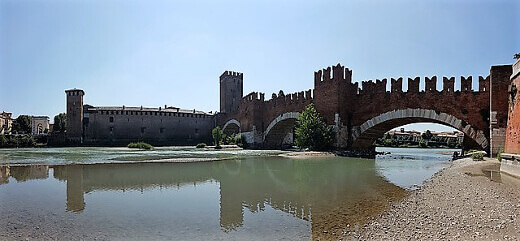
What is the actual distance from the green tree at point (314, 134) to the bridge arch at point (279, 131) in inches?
327

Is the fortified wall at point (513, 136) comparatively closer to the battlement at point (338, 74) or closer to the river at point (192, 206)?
the river at point (192, 206)

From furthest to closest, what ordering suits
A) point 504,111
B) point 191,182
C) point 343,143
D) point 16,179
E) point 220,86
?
point 220,86 < point 343,143 < point 504,111 < point 16,179 < point 191,182

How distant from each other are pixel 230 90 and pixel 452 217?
6244cm

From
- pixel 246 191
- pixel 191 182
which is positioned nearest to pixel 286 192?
pixel 246 191

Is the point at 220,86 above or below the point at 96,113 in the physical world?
above

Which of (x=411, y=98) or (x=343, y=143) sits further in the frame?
(x=343, y=143)

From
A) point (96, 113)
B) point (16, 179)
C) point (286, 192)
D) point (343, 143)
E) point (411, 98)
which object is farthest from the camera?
point (96, 113)

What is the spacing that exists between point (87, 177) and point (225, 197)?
7.12 metres

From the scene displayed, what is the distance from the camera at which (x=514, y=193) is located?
845 centimetres

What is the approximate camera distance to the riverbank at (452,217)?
5.46 m

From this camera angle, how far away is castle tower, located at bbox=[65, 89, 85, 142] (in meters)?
57.5

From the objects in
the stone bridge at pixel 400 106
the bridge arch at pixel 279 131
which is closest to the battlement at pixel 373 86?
the stone bridge at pixel 400 106

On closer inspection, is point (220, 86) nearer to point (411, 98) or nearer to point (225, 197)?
Answer: point (411, 98)

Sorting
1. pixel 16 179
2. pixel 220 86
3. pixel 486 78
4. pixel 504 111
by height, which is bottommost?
pixel 16 179
